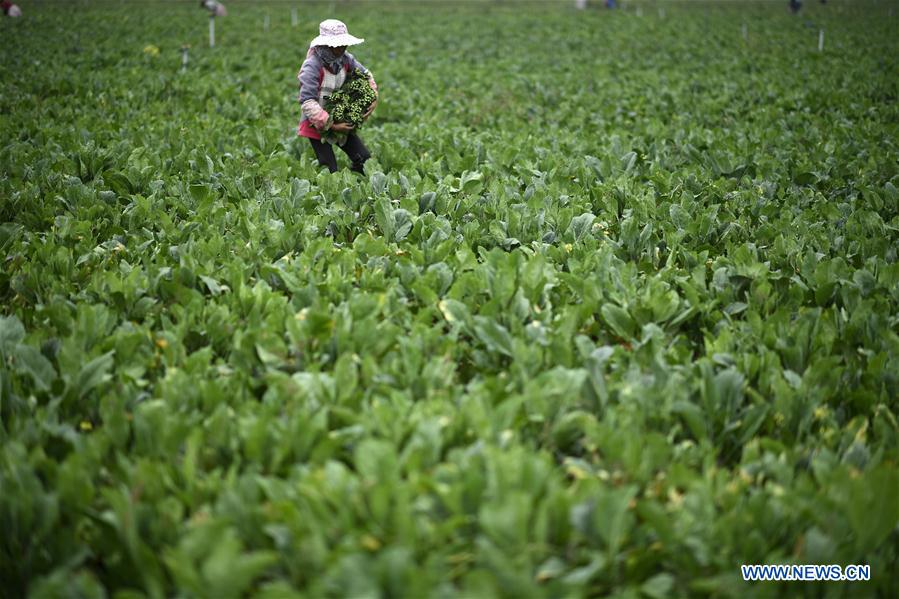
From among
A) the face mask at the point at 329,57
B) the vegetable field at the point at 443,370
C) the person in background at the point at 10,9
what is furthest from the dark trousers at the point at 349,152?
the person in background at the point at 10,9

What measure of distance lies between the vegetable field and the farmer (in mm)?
348

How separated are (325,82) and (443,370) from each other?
463 centimetres

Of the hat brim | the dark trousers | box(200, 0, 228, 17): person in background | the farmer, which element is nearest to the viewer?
the hat brim

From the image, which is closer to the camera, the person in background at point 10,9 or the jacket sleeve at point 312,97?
the jacket sleeve at point 312,97

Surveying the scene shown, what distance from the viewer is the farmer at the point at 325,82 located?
22.8ft

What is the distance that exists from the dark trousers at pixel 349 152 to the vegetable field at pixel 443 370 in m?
0.23

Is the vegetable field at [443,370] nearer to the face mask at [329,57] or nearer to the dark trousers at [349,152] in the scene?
the dark trousers at [349,152]

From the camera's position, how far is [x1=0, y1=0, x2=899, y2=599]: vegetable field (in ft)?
7.75

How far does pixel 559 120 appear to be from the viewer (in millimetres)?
11727

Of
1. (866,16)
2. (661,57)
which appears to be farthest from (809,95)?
(866,16)

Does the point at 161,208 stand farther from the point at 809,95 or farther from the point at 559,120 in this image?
the point at 809,95

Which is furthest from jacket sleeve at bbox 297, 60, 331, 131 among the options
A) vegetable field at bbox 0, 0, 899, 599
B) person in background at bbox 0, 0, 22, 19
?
person in background at bbox 0, 0, 22, 19

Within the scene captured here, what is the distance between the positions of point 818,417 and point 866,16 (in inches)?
1444

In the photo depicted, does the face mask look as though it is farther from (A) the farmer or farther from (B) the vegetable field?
(B) the vegetable field
